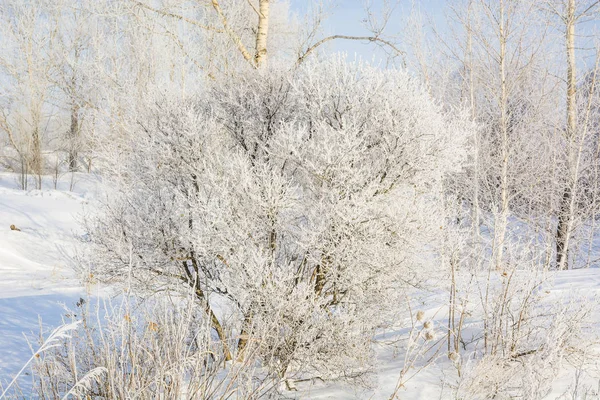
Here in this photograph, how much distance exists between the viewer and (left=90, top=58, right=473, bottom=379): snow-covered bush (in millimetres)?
4238

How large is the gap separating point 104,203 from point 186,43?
622 centimetres

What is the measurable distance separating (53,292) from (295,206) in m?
5.77

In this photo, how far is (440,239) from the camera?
4.77 meters

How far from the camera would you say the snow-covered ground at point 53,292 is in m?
4.05

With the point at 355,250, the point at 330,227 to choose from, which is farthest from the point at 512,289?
the point at 330,227

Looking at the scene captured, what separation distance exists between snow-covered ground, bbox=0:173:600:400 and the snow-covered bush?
1.24ft

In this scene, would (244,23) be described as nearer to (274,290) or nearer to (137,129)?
(137,129)

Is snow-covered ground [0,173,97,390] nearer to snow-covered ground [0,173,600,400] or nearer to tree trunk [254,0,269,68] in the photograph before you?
snow-covered ground [0,173,600,400]

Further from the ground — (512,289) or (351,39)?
(351,39)

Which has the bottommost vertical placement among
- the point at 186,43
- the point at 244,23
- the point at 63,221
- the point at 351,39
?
the point at 63,221

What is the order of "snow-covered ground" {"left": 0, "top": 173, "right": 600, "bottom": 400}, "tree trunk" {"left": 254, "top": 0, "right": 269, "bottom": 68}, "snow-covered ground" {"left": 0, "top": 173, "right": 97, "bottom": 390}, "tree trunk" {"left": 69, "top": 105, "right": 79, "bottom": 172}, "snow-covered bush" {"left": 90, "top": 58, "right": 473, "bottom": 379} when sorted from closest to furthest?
"snow-covered ground" {"left": 0, "top": 173, "right": 600, "bottom": 400}, "snow-covered bush" {"left": 90, "top": 58, "right": 473, "bottom": 379}, "snow-covered ground" {"left": 0, "top": 173, "right": 97, "bottom": 390}, "tree trunk" {"left": 254, "top": 0, "right": 269, "bottom": 68}, "tree trunk" {"left": 69, "top": 105, "right": 79, "bottom": 172}

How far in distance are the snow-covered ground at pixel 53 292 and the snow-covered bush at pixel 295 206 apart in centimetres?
38

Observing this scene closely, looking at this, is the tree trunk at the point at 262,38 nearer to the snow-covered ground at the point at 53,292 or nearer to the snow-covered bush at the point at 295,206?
the snow-covered bush at the point at 295,206

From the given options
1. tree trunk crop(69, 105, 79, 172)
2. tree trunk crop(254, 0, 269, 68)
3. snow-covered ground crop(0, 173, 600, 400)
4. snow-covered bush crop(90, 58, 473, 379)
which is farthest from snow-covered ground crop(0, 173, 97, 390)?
tree trunk crop(69, 105, 79, 172)
